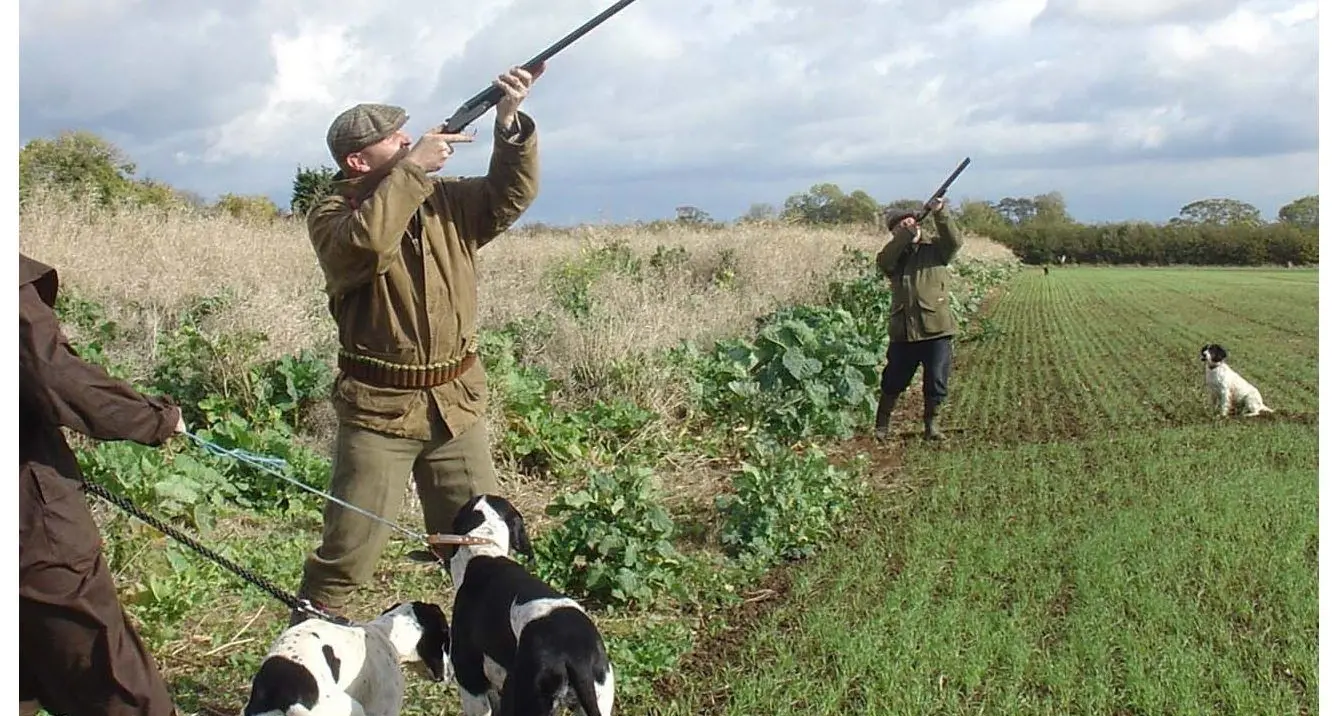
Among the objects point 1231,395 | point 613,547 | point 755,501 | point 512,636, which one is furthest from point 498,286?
point 512,636

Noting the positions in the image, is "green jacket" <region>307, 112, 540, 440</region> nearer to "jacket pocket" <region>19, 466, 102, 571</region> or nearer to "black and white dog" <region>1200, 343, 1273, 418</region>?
"jacket pocket" <region>19, 466, 102, 571</region>

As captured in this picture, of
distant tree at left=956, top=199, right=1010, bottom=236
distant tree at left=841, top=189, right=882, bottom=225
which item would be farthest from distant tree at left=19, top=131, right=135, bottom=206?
distant tree at left=956, top=199, right=1010, bottom=236

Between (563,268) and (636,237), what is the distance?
5.14 meters

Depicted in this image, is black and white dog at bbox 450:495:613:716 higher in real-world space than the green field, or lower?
higher

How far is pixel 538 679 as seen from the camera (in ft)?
10.7

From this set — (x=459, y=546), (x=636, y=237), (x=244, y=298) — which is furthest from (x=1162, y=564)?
(x=636, y=237)

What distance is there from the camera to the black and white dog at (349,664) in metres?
3.30

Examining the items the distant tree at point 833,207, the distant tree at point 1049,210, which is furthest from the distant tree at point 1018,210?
the distant tree at point 833,207

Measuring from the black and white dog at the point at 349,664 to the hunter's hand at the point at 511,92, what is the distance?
5.72ft

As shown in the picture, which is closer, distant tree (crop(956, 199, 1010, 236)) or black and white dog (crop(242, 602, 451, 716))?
black and white dog (crop(242, 602, 451, 716))

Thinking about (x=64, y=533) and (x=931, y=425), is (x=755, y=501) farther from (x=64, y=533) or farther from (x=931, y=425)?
(x=64, y=533)

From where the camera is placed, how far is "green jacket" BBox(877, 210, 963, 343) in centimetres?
934

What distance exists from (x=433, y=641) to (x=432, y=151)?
170cm

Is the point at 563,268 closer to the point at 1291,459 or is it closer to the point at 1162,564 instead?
the point at 1291,459
